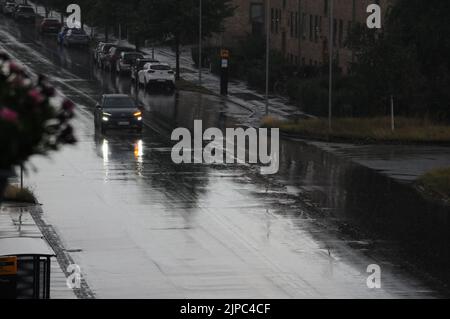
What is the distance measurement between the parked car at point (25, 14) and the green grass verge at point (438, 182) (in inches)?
3048

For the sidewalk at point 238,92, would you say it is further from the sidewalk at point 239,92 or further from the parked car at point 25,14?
the parked car at point 25,14

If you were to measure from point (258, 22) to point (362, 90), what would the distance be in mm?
36864

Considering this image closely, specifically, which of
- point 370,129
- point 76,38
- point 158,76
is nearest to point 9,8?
point 76,38

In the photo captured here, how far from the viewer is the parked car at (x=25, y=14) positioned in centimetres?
11188

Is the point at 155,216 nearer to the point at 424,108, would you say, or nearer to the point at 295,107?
the point at 424,108

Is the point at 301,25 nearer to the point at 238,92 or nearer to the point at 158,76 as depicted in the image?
the point at 238,92

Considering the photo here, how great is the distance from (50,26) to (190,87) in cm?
3622

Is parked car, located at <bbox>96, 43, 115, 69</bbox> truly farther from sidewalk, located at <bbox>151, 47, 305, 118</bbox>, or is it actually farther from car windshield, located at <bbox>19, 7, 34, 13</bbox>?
car windshield, located at <bbox>19, 7, 34, 13</bbox>

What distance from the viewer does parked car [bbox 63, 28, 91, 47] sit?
9231 centimetres

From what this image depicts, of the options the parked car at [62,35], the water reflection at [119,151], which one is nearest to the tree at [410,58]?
the water reflection at [119,151]

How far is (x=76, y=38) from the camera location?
92.1 m

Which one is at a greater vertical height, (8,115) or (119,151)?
(8,115)

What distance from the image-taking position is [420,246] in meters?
27.5
